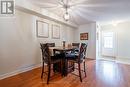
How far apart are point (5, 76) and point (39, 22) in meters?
2.22

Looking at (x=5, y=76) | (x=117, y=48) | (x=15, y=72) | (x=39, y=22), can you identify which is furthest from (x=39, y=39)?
(x=117, y=48)

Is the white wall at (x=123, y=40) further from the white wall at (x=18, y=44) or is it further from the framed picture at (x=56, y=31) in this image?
the white wall at (x=18, y=44)

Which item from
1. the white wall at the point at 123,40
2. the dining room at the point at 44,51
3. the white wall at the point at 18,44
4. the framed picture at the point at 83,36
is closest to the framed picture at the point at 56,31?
the dining room at the point at 44,51

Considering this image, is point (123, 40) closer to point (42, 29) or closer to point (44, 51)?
point (42, 29)

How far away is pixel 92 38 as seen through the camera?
19.3ft

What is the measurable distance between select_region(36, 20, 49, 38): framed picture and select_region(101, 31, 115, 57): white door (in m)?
4.24

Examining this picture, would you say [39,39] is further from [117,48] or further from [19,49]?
[117,48]

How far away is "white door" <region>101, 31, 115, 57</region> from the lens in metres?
6.46

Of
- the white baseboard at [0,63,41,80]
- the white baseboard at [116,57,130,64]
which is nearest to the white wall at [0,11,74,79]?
the white baseboard at [0,63,41,80]

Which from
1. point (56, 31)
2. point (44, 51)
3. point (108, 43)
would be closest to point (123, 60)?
point (108, 43)

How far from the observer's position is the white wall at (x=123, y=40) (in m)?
5.61

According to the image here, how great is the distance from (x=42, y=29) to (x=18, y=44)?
1250mm

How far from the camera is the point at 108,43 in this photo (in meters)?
6.74

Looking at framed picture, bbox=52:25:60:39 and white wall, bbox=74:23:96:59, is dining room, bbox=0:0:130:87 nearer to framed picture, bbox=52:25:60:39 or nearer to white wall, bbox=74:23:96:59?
framed picture, bbox=52:25:60:39
